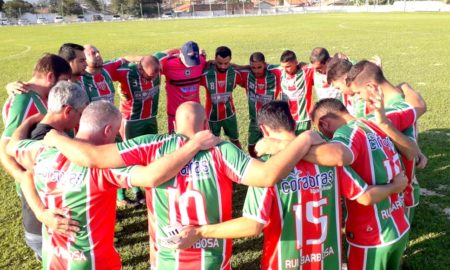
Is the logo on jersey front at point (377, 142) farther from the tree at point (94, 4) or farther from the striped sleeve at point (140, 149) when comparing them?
the tree at point (94, 4)

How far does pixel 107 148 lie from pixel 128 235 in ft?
10.8

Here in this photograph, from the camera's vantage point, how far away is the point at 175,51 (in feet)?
27.3

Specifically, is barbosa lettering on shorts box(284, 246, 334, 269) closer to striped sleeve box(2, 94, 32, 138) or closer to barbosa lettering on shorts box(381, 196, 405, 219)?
barbosa lettering on shorts box(381, 196, 405, 219)

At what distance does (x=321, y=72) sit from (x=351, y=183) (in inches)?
190

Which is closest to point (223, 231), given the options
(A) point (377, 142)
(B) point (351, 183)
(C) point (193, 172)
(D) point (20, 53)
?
(C) point (193, 172)

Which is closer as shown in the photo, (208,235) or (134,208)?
(208,235)

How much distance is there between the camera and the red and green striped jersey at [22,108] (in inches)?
185

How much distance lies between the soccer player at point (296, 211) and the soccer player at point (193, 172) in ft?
0.55

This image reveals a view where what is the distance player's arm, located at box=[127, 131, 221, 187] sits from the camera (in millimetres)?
2918

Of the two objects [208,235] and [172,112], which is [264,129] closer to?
[208,235]

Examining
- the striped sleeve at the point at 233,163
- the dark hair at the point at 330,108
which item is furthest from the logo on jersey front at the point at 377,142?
the striped sleeve at the point at 233,163

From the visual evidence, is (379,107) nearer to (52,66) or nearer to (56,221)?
(56,221)

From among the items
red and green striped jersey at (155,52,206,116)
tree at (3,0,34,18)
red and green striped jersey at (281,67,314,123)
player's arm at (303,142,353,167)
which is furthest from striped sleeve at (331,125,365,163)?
tree at (3,0,34,18)

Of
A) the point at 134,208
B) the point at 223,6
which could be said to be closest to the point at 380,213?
the point at 134,208
